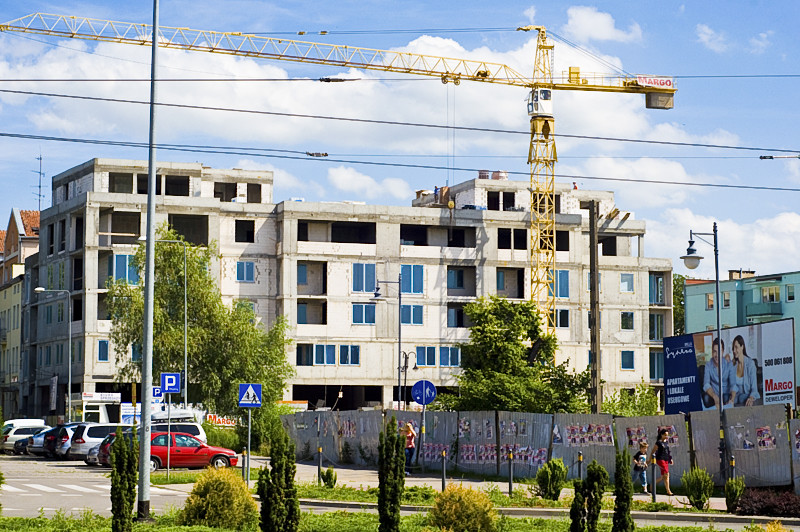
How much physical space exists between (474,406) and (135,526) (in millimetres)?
26046

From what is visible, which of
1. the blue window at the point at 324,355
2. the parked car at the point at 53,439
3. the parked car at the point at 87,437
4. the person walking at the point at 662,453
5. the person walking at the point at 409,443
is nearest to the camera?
the person walking at the point at 662,453

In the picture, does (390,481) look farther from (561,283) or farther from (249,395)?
(561,283)

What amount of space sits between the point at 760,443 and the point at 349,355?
5341 centimetres

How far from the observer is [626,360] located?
9081cm

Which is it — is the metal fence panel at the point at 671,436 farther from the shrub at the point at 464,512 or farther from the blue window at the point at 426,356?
the blue window at the point at 426,356

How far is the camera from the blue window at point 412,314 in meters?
83.4

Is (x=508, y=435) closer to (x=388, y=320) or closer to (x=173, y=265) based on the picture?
(x=173, y=265)

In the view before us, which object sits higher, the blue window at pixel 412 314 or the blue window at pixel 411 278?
the blue window at pixel 411 278

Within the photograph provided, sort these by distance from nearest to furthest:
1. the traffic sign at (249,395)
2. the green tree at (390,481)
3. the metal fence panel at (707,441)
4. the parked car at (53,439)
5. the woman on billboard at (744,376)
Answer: the green tree at (390,481) → the traffic sign at (249,395) → the metal fence panel at (707,441) → the woman on billboard at (744,376) → the parked car at (53,439)

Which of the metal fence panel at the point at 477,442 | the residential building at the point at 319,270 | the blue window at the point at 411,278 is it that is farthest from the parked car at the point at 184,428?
the blue window at the point at 411,278

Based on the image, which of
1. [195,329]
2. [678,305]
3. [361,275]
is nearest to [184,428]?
[195,329]

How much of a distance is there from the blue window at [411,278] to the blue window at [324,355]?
6635 mm

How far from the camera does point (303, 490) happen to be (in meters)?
29.9

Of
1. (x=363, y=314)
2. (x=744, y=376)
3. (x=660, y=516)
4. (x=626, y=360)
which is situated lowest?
(x=660, y=516)
